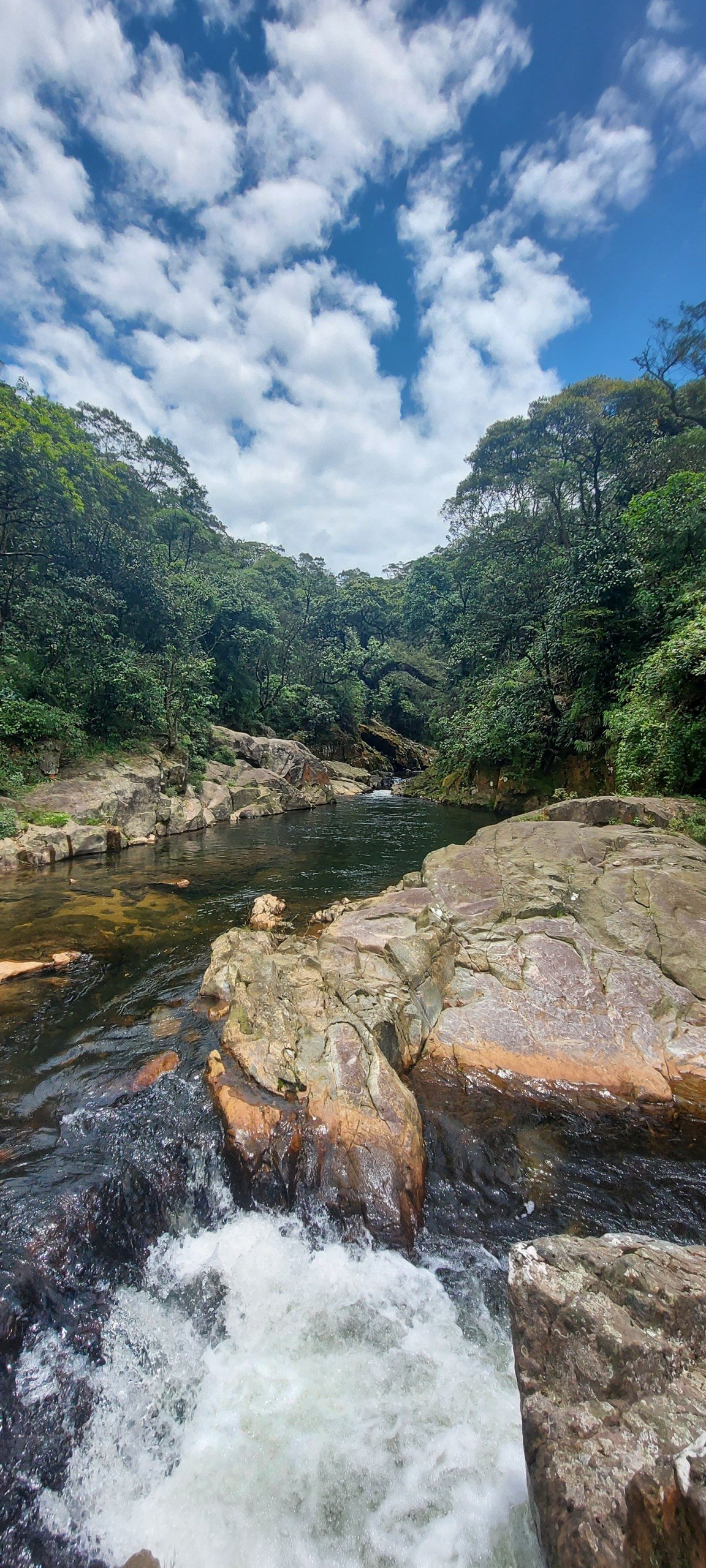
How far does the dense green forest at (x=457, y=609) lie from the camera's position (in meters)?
14.6

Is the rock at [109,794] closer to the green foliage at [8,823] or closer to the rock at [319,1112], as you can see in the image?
the green foliage at [8,823]

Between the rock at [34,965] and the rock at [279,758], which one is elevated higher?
the rock at [279,758]

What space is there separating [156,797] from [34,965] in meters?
11.2

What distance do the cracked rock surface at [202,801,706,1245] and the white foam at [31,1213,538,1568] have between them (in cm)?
54

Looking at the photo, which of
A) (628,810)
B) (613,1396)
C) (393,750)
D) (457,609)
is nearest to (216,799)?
(628,810)

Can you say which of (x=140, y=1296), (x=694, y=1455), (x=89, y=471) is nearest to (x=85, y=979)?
(x=140, y=1296)

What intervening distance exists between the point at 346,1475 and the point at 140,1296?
1595 millimetres

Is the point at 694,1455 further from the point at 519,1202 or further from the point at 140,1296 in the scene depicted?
the point at 140,1296

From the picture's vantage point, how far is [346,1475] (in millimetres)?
2613

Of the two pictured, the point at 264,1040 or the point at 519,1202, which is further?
the point at 264,1040

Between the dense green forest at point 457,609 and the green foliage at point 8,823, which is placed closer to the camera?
the green foliage at point 8,823

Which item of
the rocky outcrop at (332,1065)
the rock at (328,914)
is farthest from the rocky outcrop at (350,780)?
the rocky outcrop at (332,1065)

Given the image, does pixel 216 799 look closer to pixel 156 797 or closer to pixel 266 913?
pixel 156 797

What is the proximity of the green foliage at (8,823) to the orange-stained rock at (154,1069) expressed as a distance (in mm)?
9699
